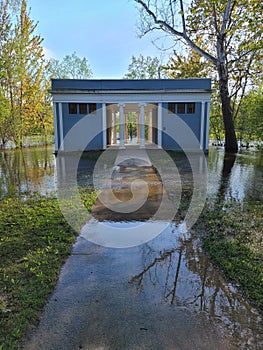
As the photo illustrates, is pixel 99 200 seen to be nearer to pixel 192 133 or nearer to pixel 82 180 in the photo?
pixel 82 180

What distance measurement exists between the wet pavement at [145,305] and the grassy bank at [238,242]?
13 cm

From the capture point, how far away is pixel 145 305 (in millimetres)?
2086

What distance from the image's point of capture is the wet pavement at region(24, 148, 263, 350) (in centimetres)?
173

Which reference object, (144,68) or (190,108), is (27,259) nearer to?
(190,108)

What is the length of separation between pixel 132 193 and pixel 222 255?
3.07 m

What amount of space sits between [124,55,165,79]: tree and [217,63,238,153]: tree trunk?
750 inches

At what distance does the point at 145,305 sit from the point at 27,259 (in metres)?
1.46

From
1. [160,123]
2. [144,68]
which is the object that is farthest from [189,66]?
[144,68]

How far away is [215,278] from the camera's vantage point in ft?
8.17

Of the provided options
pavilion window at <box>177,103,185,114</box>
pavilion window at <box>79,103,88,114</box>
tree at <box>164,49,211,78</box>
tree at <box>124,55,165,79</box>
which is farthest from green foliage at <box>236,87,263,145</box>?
tree at <box>124,55,165,79</box>

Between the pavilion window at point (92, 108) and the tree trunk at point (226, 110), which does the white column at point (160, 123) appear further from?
the pavilion window at point (92, 108)

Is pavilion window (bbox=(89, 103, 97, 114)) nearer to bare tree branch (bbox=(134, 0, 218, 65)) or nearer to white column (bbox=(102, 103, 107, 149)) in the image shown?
white column (bbox=(102, 103, 107, 149))

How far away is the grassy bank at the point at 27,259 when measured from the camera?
1920 mm

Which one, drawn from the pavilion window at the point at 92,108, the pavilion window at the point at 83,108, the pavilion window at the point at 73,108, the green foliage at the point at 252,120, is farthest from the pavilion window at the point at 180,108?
the pavilion window at the point at 73,108
